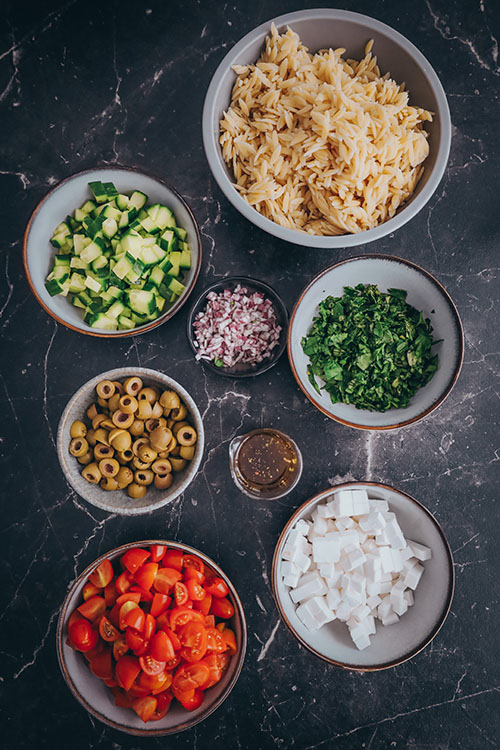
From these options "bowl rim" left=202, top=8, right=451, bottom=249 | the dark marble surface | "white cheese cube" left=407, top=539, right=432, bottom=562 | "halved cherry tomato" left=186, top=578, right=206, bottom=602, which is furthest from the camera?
the dark marble surface

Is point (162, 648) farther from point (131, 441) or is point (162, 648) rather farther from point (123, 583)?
point (131, 441)

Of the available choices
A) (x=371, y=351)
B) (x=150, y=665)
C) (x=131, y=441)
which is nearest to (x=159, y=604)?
(x=150, y=665)

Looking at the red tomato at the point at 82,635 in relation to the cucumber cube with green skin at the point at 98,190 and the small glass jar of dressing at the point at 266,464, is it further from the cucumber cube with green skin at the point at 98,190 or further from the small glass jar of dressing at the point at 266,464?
the cucumber cube with green skin at the point at 98,190

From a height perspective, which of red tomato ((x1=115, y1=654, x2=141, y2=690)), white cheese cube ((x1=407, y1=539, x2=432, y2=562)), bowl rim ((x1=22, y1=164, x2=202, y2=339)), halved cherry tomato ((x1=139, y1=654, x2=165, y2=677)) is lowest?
white cheese cube ((x1=407, y1=539, x2=432, y2=562))

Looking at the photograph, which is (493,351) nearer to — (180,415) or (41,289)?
(180,415)

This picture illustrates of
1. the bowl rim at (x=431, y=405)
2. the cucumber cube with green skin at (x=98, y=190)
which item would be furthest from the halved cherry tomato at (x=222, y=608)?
the cucumber cube with green skin at (x=98, y=190)

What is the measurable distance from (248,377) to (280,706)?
1207mm

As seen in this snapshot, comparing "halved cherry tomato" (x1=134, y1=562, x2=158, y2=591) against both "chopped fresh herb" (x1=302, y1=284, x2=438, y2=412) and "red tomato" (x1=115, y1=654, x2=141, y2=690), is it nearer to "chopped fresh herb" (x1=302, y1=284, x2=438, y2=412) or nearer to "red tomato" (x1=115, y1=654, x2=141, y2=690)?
"red tomato" (x1=115, y1=654, x2=141, y2=690)

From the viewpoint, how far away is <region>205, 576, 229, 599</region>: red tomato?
6.07 feet

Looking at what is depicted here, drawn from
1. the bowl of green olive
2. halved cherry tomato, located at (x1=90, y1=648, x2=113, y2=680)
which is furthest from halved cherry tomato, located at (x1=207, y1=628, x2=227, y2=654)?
the bowl of green olive

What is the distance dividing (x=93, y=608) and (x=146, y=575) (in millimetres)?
223

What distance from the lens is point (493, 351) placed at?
81.3 inches

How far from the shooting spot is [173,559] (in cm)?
187

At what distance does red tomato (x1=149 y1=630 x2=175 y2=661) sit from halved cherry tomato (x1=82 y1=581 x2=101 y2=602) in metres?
0.29
